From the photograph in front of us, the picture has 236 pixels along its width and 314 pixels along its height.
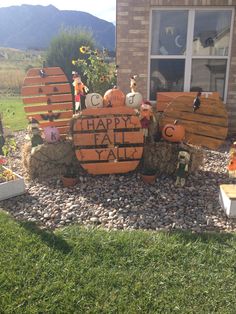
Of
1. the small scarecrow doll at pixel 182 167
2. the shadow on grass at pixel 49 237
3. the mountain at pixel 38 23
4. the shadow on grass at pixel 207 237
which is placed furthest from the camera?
the mountain at pixel 38 23

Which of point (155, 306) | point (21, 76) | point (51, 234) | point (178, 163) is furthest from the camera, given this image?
point (21, 76)

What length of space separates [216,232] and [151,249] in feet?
2.73

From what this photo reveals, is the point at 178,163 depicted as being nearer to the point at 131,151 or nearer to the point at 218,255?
the point at 131,151

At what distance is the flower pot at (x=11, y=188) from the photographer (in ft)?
14.2

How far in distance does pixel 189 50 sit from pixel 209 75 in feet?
2.30

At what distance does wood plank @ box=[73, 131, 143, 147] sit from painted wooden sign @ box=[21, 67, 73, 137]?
766mm

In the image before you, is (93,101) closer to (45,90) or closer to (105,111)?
(105,111)

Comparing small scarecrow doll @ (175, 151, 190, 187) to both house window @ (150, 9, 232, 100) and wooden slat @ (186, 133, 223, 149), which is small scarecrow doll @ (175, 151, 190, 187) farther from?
house window @ (150, 9, 232, 100)

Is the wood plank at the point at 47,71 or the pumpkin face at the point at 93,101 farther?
the wood plank at the point at 47,71

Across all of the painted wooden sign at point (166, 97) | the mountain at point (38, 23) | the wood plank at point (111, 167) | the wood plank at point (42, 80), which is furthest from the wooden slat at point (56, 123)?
the mountain at point (38, 23)

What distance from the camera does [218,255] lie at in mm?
3148

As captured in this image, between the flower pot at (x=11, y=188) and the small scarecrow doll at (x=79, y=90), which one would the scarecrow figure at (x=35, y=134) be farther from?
the flower pot at (x=11, y=188)

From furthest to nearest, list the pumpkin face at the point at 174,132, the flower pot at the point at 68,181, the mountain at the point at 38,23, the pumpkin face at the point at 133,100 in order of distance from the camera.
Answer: the mountain at the point at 38,23
the pumpkin face at the point at 133,100
the pumpkin face at the point at 174,132
the flower pot at the point at 68,181

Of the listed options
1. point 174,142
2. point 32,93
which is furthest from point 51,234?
point 32,93
